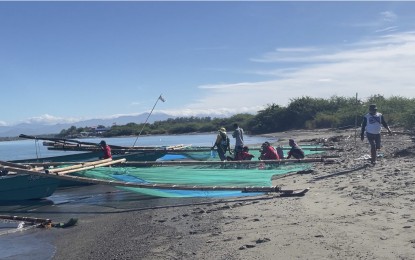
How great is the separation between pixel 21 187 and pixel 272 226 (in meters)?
9.27

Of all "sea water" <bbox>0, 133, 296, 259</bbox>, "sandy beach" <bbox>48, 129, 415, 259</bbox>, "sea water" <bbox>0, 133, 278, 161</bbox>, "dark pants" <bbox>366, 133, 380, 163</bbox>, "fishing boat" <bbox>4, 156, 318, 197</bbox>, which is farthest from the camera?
"sea water" <bbox>0, 133, 278, 161</bbox>

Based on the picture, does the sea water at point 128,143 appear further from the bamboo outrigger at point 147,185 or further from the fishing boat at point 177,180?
the fishing boat at point 177,180

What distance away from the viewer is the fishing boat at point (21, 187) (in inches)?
540

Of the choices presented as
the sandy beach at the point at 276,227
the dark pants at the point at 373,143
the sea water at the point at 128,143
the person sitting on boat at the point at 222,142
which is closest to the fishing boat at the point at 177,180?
the sandy beach at the point at 276,227

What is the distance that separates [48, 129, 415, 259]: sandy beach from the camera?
19.2 feet

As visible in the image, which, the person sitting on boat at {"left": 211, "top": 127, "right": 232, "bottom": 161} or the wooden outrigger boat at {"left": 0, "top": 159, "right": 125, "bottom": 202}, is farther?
the person sitting on boat at {"left": 211, "top": 127, "right": 232, "bottom": 161}

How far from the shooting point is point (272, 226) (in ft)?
23.8

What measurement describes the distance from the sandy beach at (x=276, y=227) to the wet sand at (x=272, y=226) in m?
0.01

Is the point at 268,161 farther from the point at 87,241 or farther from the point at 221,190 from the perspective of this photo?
the point at 87,241

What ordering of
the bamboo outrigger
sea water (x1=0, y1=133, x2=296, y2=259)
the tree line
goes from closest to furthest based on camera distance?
sea water (x1=0, y1=133, x2=296, y2=259) → the bamboo outrigger → the tree line

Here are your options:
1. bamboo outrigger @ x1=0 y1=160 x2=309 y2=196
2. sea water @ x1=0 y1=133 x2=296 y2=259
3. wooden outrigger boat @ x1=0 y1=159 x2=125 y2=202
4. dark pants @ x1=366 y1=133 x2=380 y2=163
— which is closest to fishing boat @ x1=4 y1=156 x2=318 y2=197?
bamboo outrigger @ x1=0 y1=160 x2=309 y2=196

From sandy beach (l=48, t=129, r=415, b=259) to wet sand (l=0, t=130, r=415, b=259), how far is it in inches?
0.5

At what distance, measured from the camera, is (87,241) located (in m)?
8.23

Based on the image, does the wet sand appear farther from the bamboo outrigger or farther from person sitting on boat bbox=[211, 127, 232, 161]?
person sitting on boat bbox=[211, 127, 232, 161]
